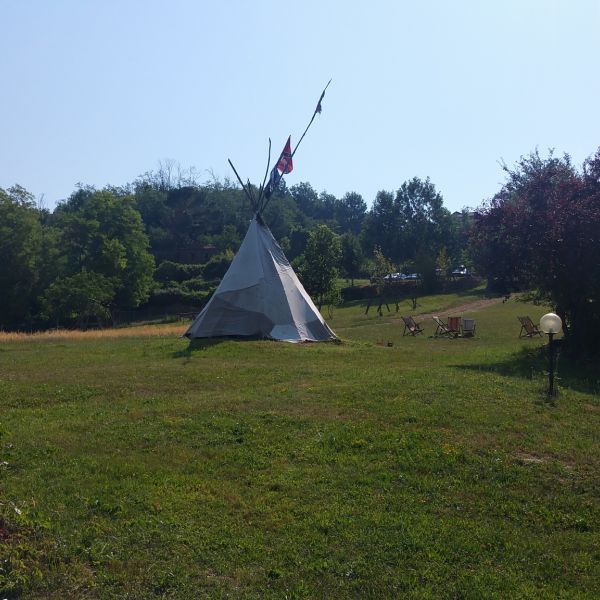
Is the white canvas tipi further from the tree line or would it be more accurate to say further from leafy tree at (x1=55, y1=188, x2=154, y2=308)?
leafy tree at (x1=55, y1=188, x2=154, y2=308)

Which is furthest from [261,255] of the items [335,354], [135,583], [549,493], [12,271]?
[12,271]

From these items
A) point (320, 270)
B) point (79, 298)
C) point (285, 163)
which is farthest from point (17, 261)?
Answer: point (285, 163)

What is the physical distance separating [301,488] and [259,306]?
1355cm

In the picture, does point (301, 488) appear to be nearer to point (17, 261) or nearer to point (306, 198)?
point (17, 261)

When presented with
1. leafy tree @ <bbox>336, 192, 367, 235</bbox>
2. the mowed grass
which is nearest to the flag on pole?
the mowed grass

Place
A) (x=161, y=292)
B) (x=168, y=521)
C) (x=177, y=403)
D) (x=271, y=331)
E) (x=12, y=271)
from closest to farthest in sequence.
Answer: (x=168, y=521)
(x=177, y=403)
(x=271, y=331)
(x=12, y=271)
(x=161, y=292)

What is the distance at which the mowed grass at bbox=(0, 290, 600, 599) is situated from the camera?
491cm

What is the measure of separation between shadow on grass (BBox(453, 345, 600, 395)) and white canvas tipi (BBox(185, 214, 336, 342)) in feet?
20.7

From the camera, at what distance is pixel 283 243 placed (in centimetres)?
7900

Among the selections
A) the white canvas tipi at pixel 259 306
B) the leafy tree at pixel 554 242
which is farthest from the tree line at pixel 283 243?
the white canvas tipi at pixel 259 306

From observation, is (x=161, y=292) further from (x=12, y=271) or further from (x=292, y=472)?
(x=292, y=472)

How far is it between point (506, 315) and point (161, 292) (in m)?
32.5

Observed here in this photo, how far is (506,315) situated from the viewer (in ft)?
114

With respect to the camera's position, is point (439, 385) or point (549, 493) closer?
point (549, 493)
